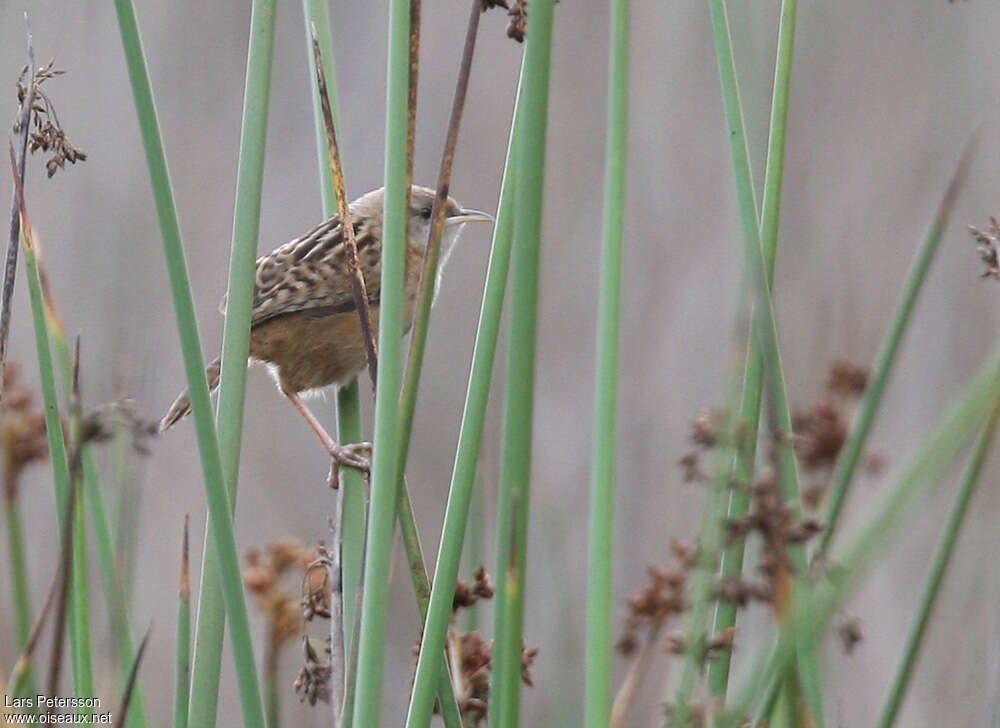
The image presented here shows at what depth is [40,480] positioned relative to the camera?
5.09 metres

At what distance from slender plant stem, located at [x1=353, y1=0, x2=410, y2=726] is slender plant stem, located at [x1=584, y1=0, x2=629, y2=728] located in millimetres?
227

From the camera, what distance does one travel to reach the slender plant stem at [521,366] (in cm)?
123

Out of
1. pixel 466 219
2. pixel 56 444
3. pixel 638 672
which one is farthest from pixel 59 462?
pixel 466 219

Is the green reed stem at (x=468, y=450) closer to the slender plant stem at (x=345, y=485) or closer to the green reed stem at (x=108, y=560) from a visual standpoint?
the slender plant stem at (x=345, y=485)

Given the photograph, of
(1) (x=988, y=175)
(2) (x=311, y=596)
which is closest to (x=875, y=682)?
(1) (x=988, y=175)

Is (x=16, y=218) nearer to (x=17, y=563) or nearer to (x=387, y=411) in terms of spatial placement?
(x=17, y=563)

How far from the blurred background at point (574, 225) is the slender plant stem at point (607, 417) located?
2348 millimetres

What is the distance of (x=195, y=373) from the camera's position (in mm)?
1317

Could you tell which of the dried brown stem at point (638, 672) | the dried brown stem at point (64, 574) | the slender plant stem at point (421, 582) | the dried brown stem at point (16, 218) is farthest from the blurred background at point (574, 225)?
the dried brown stem at point (64, 574)

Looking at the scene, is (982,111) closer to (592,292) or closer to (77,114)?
(592,292)

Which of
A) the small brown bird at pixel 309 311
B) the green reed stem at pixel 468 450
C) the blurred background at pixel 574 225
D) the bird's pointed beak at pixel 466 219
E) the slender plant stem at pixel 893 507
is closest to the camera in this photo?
the slender plant stem at pixel 893 507

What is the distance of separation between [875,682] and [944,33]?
2472mm

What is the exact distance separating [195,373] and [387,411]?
8.6 inches

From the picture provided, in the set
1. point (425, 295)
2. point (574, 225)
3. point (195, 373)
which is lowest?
point (195, 373)
